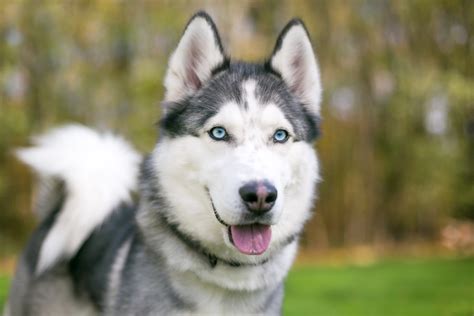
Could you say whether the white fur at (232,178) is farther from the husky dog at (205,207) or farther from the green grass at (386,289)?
the green grass at (386,289)

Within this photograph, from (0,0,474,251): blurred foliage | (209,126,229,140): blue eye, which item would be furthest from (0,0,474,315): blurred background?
(209,126,229,140): blue eye

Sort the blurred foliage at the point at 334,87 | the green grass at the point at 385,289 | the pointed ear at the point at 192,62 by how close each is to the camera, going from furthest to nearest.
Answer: the blurred foliage at the point at 334,87, the green grass at the point at 385,289, the pointed ear at the point at 192,62

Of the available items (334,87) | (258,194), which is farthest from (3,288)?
(334,87)

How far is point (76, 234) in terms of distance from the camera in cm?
374

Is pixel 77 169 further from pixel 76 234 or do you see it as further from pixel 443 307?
pixel 443 307

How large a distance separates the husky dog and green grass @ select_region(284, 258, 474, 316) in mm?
4003

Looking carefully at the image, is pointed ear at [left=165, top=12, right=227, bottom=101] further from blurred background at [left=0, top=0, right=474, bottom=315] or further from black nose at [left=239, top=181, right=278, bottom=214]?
blurred background at [left=0, top=0, right=474, bottom=315]

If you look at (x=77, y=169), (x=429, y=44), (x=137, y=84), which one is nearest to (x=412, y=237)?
(x=429, y=44)

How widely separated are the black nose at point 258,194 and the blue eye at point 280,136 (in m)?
0.37

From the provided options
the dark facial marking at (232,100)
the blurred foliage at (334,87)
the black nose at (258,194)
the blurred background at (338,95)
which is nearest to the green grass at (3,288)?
the blurred background at (338,95)

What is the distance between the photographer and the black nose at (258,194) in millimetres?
2770

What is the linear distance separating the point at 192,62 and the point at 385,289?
256 inches

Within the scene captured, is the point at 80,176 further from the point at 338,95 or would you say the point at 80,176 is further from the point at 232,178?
the point at 338,95

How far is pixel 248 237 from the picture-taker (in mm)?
2996
